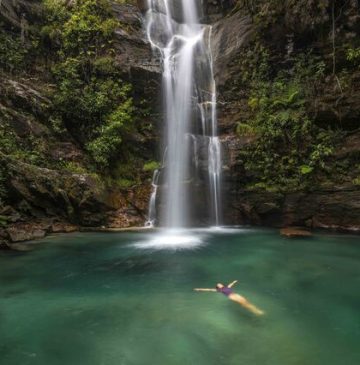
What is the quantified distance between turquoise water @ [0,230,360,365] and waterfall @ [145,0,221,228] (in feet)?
14.8

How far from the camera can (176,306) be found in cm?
620

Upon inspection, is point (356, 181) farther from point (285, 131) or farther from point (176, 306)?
point (176, 306)

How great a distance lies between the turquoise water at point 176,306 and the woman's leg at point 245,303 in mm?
135

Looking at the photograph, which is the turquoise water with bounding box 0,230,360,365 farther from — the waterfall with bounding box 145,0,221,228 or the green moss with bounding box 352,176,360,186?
the waterfall with bounding box 145,0,221,228

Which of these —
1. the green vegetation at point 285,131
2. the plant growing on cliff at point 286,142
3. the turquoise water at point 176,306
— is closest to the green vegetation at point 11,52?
the turquoise water at point 176,306

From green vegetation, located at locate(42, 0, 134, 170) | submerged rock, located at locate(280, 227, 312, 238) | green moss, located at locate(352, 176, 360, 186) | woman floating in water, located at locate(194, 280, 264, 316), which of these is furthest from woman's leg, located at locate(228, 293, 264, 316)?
green vegetation, located at locate(42, 0, 134, 170)

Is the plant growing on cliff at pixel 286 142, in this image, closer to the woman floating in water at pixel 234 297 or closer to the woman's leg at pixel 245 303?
the woman floating in water at pixel 234 297

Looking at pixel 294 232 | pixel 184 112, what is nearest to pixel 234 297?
pixel 294 232

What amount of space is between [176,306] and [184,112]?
480 inches

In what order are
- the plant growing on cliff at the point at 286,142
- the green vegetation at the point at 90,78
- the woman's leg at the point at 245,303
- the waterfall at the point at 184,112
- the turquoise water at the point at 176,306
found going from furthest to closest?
1. the green vegetation at the point at 90,78
2. the waterfall at the point at 184,112
3. the plant growing on cliff at the point at 286,142
4. the woman's leg at the point at 245,303
5. the turquoise water at the point at 176,306

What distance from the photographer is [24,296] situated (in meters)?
6.70

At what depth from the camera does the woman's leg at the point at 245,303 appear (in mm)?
5898

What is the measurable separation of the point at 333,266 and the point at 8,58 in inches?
599

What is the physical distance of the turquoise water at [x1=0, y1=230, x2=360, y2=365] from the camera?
463 centimetres
